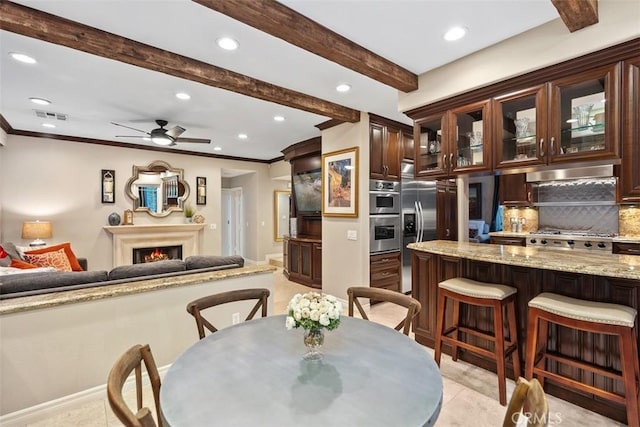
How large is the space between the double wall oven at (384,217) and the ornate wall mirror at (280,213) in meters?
4.20

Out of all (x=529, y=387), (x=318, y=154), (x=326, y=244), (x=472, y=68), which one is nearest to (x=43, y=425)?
(x=529, y=387)

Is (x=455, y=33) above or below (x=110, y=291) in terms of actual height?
above

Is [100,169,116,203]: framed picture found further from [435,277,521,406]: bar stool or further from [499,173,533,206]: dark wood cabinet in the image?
[499,173,533,206]: dark wood cabinet

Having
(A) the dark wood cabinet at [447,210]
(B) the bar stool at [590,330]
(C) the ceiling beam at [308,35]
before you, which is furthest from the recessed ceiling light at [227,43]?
(A) the dark wood cabinet at [447,210]

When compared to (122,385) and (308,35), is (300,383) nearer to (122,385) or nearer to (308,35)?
(122,385)

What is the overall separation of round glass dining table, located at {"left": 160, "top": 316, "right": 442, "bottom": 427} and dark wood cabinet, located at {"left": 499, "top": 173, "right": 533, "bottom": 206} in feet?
16.2

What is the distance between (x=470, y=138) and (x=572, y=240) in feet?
10.0

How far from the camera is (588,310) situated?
1.82 m

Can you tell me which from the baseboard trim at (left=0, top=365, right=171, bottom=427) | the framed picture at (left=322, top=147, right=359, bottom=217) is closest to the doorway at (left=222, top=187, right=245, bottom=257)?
the framed picture at (left=322, top=147, right=359, bottom=217)

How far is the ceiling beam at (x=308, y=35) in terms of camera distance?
72.2 inches

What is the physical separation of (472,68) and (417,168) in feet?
3.45

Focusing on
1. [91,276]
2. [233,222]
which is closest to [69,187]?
[91,276]

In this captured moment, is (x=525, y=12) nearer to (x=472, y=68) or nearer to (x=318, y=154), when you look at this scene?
(x=472, y=68)

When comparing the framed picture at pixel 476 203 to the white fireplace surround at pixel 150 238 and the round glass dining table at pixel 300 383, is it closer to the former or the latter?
the white fireplace surround at pixel 150 238
